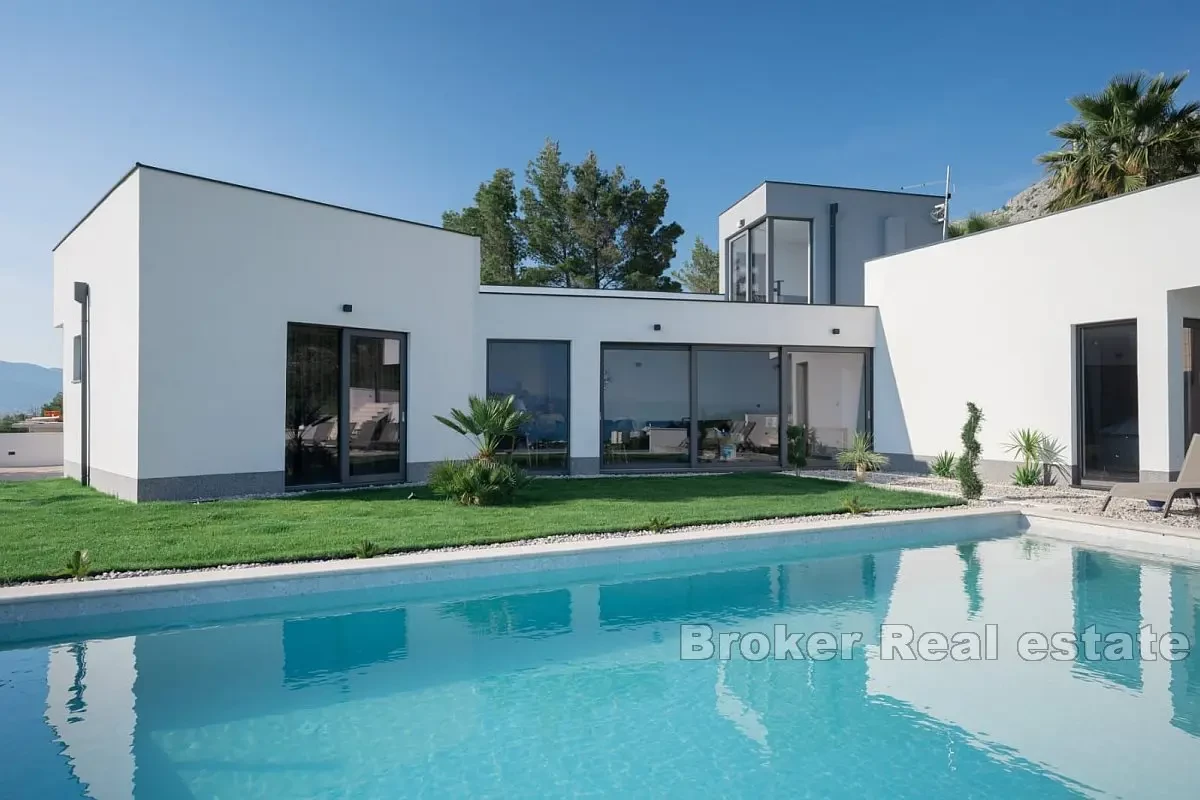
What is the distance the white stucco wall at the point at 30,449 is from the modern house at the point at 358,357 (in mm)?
3973

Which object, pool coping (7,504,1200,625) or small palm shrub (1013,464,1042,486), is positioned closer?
pool coping (7,504,1200,625)

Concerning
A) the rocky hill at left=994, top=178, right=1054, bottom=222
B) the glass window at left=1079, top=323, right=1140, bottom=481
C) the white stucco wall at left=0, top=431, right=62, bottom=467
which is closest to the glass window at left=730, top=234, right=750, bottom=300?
the glass window at left=1079, top=323, right=1140, bottom=481

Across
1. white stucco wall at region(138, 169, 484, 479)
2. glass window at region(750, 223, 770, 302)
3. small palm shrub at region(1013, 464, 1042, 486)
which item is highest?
glass window at region(750, 223, 770, 302)

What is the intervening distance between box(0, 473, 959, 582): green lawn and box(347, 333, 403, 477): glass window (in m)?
0.86

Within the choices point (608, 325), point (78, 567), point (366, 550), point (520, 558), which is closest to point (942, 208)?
point (608, 325)

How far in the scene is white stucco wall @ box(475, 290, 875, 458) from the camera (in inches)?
585

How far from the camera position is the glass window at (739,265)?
70.0 feet

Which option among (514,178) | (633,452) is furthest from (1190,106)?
(514,178)

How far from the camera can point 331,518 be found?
9.34 m

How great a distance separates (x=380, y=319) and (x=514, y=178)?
23024 mm

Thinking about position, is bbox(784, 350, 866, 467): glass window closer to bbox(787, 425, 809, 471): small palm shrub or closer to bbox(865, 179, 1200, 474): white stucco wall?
bbox(787, 425, 809, 471): small palm shrub

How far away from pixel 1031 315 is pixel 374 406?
1217 cm

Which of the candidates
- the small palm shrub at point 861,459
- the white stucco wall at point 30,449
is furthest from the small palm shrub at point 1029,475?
the white stucco wall at point 30,449

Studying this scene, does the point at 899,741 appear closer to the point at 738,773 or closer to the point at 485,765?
the point at 738,773
